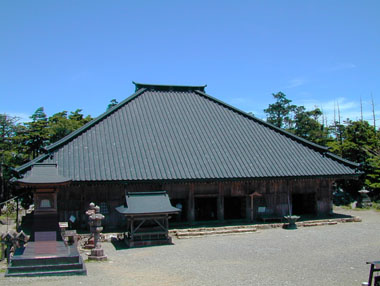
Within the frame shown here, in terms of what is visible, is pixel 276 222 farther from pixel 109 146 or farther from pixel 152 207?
pixel 109 146

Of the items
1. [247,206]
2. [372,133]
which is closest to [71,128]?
[247,206]

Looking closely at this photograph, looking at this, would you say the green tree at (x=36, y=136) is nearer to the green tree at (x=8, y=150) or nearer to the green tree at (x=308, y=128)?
the green tree at (x=8, y=150)

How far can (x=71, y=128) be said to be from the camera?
34594 mm

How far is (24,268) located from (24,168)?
7.08 meters

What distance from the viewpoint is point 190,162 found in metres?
20.2

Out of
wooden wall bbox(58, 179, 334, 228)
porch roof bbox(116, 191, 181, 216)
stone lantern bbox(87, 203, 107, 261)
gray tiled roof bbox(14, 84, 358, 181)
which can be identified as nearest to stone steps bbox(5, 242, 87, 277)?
stone lantern bbox(87, 203, 107, 261)

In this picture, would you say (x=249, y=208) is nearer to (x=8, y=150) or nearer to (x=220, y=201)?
(x=220, y=201)

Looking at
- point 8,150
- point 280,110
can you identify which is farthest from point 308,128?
point 8,150

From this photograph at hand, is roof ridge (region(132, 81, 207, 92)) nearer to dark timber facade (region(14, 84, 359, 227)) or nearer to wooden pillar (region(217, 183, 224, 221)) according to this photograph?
dark timber facade (region(14, 84, 359, 227))

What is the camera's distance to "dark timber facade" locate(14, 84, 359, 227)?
18.6 meters

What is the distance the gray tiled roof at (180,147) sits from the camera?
19.0 metres

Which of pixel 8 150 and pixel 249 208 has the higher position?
pixel 8 150

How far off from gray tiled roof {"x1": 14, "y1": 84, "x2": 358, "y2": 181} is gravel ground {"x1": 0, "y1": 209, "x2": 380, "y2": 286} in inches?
142

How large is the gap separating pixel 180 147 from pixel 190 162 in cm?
158
